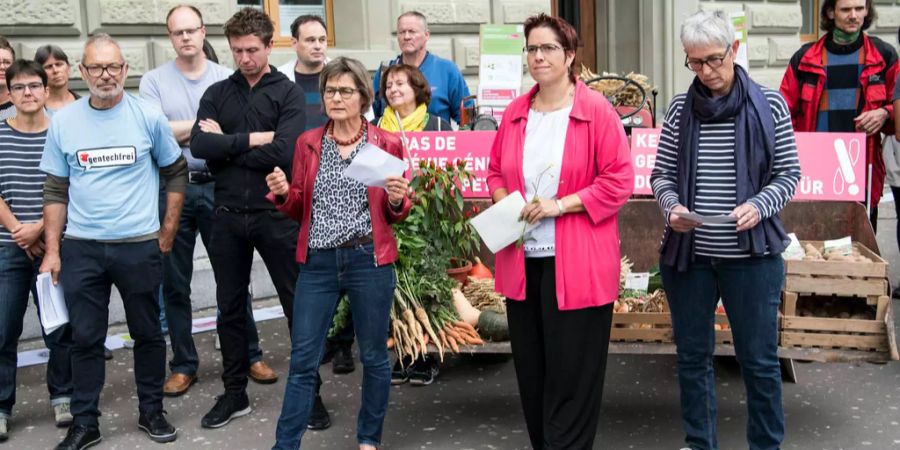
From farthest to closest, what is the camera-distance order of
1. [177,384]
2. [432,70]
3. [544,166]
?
[432,70]
[177,384]
[544,166]

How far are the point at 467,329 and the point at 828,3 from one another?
3.26m

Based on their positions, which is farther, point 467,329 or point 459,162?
point 459,162

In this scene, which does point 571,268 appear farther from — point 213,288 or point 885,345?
point 213,288

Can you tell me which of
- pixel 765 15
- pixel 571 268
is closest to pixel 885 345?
pixel 571 268

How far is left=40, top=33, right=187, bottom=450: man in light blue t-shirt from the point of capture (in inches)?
186

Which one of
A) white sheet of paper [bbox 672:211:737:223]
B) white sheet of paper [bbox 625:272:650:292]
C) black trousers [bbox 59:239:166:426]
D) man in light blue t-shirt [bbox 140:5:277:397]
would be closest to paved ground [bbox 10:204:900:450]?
man in light blue t-shirt [bbox 140:5:277:397]

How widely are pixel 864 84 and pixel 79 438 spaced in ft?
16.4

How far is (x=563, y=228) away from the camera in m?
3.99

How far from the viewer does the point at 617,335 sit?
4.83 meters

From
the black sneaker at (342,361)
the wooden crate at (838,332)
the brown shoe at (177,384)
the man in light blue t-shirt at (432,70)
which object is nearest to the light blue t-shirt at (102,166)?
the brown shoe at (177,384)

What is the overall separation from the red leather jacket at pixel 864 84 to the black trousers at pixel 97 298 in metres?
4.12

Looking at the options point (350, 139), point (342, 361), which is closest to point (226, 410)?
point (342, 361)

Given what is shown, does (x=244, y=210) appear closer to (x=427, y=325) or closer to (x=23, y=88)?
(x=427, y=325)

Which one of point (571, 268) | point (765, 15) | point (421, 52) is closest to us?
point (571, 268)
